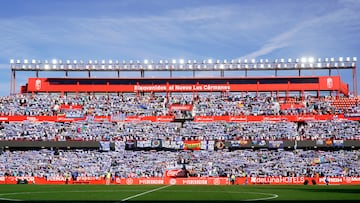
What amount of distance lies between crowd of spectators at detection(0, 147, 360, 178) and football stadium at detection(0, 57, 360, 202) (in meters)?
0.15

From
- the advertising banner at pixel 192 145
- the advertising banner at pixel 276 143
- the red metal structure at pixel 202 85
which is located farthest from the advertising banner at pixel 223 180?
the red metal structure at pixel 202 85

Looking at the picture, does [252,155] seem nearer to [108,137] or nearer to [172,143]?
[172,143]

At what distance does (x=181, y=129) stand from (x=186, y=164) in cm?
1231

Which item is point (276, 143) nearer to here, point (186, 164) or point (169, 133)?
point (186, 164)

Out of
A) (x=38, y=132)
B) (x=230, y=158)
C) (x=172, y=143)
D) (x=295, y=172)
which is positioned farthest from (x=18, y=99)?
(x=295, y=172)

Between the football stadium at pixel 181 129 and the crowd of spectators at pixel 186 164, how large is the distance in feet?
0.49

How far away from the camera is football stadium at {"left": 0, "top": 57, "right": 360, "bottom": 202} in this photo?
67.4 meters

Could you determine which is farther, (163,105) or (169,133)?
(163,105)

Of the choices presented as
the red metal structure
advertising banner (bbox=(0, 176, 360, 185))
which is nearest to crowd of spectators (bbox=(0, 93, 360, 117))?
the red metal structure

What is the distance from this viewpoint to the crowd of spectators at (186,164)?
6806cm

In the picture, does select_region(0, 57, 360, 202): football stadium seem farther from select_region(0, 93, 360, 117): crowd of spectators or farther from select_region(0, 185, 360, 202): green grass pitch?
select_region(0, 185, 360, 202): green grass pitch

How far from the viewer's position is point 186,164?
235 feet

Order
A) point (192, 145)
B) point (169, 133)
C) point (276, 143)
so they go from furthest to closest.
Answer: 1. point (169, 133)
2. point (192, 145)
3. point (276, 143)

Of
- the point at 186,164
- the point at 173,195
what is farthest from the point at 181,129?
the point at 173,195
